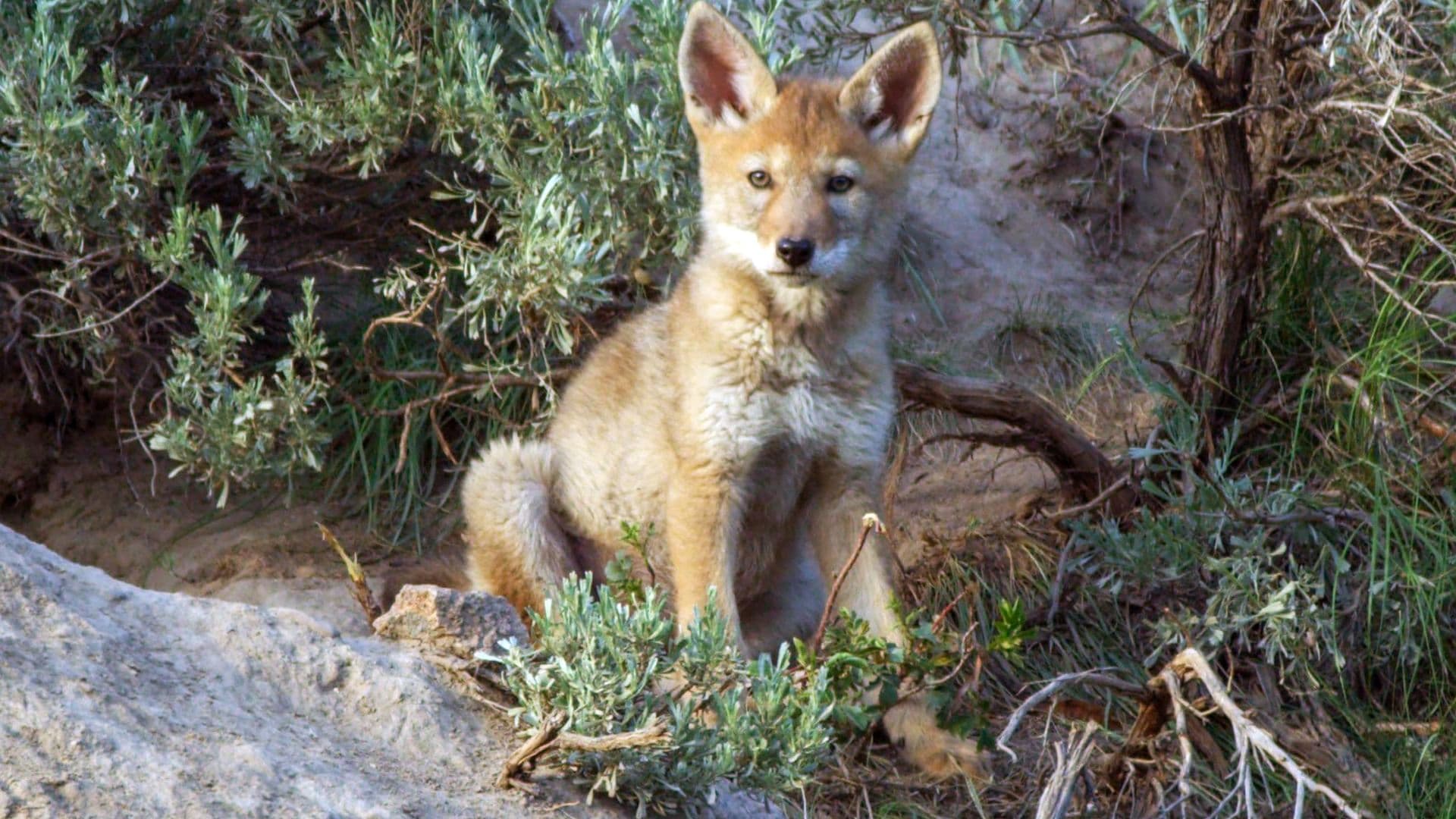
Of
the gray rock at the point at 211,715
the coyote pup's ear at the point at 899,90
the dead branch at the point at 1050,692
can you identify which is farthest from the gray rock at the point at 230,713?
the coyote pup's ear at the point at 899,90

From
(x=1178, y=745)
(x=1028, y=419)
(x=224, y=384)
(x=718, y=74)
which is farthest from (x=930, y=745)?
(x=224, y=384)

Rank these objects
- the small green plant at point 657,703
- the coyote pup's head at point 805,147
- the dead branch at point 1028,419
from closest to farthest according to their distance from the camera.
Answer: the small green plant at point 657,703, the coyote pup's head at point 805,147, the dead branch at point 1028,419

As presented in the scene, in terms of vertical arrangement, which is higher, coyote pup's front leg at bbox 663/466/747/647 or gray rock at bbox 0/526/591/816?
gray rock at bbox 0/526/591/816

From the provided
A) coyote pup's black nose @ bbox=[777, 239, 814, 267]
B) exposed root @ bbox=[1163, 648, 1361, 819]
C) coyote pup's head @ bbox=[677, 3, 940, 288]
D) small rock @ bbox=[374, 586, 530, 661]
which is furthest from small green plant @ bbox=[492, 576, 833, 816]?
coyote pup's head @ bbox=[677, 3, 940, 288]

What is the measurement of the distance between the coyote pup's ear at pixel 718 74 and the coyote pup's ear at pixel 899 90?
0.24m

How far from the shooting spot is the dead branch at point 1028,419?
4.50m

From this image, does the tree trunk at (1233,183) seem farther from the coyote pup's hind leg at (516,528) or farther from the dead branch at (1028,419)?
the coyote pup's hind leg at (516,528)

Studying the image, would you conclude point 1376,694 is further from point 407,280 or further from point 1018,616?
point 407,280

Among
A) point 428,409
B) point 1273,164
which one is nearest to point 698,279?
point 428,409

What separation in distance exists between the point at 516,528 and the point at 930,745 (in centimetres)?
131

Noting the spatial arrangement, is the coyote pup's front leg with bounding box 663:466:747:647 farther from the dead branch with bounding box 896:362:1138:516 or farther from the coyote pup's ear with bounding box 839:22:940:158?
the coyote pup's ear with bounding box 839:22:940:158

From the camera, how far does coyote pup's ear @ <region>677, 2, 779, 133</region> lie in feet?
12.7

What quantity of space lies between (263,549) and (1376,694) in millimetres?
3647

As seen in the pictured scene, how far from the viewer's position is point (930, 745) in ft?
12.4
